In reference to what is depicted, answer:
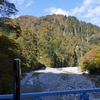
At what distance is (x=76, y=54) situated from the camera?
7269cm

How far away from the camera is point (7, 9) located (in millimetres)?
9461

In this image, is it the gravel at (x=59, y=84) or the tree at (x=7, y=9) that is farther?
A: the gravel at (x=59, y=84)

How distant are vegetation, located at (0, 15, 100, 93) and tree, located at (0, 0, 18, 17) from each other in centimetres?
37

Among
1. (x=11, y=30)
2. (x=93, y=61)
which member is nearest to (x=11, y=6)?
(x=11, y=30)

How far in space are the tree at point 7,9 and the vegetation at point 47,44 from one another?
37 centimetres

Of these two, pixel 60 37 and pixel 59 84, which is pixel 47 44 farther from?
pixel 59 84

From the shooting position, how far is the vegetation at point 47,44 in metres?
10.1

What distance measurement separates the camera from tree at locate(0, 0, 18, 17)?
9266 mm

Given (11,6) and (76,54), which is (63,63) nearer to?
(76,54)

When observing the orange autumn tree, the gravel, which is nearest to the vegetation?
the orange autumn tree

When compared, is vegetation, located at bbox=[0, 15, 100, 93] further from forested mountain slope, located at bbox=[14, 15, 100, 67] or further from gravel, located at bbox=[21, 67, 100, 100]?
gravel, located at bbox=[21, 67, 100, 100]

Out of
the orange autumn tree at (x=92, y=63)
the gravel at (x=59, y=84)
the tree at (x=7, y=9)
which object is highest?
the tree at (x=7, y=9)

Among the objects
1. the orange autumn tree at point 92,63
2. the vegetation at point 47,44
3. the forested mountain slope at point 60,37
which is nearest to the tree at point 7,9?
the vegetation at point 47,44

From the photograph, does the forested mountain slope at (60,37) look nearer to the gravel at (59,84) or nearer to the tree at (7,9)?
the gravel at (59,84)
